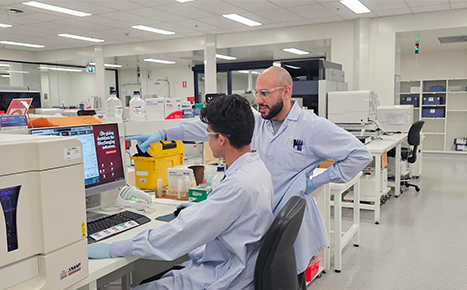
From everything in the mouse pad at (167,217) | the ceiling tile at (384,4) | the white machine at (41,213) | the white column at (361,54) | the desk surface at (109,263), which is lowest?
the desk surface at (109,263)

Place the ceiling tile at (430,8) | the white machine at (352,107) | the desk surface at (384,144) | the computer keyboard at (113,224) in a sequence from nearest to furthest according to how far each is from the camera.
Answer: the computer keyboard at (113,224), the desk surface at (384,144), the white machine at (352,107), the ceiling tile at (430,8)

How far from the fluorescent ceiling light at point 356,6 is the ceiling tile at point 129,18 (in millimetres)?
3412

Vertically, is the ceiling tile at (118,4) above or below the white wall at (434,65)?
above

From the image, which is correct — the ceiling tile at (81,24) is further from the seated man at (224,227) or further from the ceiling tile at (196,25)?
the seated man at (224,227)

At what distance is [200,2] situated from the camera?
614cm

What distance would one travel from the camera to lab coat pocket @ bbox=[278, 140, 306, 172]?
7.13ft

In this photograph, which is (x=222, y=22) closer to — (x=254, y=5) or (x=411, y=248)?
(x=254, y=5)

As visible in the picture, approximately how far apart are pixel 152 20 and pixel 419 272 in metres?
6.14

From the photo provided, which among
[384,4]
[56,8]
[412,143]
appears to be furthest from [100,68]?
[412,143]

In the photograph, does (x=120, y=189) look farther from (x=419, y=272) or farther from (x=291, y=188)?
(x=419, y=272)

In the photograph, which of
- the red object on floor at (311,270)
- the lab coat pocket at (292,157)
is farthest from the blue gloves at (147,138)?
the red object on floor at (311,270)

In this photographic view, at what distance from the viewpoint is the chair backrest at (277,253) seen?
1.35m

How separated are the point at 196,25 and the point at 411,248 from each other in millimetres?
5888

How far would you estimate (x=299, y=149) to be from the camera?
2.18 m
